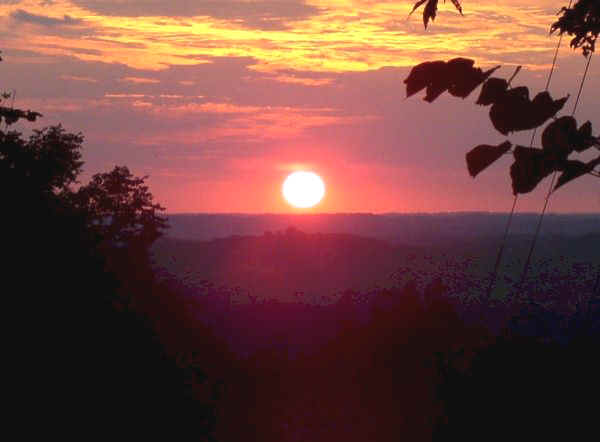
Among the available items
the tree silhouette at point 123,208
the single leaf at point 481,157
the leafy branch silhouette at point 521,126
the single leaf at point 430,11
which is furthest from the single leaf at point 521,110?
the tree silhouette at point 123,208

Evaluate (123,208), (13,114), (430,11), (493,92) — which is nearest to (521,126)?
(493,92)

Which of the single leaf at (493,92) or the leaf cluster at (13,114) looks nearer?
the single leaf at (493,92)

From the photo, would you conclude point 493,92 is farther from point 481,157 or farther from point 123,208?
point 123,208

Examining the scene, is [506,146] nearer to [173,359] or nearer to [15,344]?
[15,344]

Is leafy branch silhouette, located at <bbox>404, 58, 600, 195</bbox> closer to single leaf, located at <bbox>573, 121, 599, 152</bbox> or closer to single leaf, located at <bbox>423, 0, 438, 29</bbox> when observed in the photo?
single leaf, located at <bbox>573, 121, 599, 152</bbox>

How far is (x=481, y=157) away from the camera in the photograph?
3.65 meters

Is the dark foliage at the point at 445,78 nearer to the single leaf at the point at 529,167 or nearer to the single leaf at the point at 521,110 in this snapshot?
the single leaf at the point at 521,110

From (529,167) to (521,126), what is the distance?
139 mm

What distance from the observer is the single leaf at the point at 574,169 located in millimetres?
3418

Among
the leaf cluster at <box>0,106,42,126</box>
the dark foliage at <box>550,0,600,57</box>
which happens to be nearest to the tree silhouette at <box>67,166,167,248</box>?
the leaf cluster at <box>0,106,42,126</box>

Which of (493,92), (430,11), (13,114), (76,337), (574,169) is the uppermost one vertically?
(13,114)

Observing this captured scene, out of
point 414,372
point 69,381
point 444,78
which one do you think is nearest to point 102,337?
point 69,381

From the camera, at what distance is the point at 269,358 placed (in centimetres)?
7362

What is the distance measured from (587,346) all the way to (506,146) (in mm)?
6788
